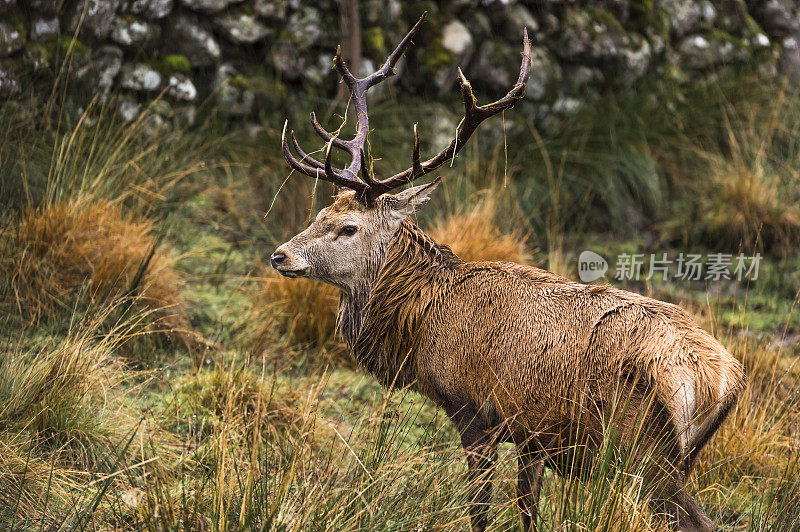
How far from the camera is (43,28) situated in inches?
235

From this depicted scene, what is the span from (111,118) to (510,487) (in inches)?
163

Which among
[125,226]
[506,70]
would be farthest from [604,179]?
[125,226]

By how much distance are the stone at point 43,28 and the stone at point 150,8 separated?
0.58 metres

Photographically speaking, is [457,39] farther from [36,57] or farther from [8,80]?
[8,80]

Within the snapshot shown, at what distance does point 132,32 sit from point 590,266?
13.4 ft

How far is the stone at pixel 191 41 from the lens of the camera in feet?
21.8

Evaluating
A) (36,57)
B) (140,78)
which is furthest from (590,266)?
(36,57)

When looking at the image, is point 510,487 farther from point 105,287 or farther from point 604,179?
point 604,179

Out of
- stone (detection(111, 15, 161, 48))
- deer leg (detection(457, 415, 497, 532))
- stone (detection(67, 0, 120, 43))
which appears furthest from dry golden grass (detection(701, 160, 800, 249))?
stone (detection(67, 0, 120, 43))

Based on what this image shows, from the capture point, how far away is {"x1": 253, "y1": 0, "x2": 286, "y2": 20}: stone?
696 cm

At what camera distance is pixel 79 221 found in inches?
185

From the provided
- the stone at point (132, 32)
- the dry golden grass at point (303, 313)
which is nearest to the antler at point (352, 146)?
the dry golden grass at point (303, 313)

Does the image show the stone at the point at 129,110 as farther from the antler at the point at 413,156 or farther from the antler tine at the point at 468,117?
the antler tine at the point at 468,117

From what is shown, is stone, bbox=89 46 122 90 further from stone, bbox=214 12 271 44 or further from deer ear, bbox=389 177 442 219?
deer ear, bbox=389 177 442 219
